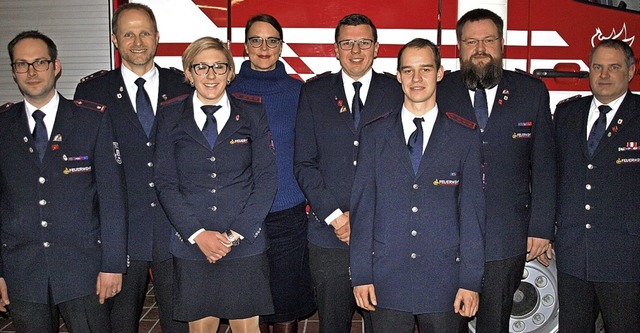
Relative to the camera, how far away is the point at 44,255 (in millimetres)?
3295

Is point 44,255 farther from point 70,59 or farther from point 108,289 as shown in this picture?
point 70,59

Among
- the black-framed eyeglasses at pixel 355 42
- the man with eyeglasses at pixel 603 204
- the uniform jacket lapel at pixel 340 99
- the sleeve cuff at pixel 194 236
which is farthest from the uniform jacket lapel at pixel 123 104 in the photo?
the man with eyeglasses at pixel 603 204

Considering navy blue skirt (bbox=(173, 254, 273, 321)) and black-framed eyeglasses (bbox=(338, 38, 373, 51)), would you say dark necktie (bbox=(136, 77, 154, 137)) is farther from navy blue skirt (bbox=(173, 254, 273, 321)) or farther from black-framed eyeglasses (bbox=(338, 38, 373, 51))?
black-framed eyeglasses (bbox=(338, 38, 373, 51))

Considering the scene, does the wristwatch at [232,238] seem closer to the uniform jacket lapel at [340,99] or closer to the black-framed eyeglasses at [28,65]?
the uniform jacket lapel at [340,99]

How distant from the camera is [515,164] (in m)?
3.66

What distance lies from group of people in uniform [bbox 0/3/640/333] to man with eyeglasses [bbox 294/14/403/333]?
11 millimetres

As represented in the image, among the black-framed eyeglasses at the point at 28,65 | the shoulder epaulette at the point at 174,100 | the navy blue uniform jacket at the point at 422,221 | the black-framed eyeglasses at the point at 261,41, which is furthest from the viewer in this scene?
the black-framed eyeglasses at the point at 261,41

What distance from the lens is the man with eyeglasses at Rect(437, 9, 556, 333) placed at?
144 inches

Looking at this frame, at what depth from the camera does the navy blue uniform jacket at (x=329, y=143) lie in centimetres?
369

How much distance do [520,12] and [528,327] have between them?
209 cm

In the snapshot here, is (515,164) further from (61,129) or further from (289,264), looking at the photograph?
(61,129)

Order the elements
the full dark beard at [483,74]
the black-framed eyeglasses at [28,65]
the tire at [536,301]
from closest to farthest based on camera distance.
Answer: the black-framed eyeglasses at [28,65]
the full dark beard at [483,74]
the tire at [536,301]

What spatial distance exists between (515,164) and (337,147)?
0.96 m

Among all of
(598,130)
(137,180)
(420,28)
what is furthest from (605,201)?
(137,180)
